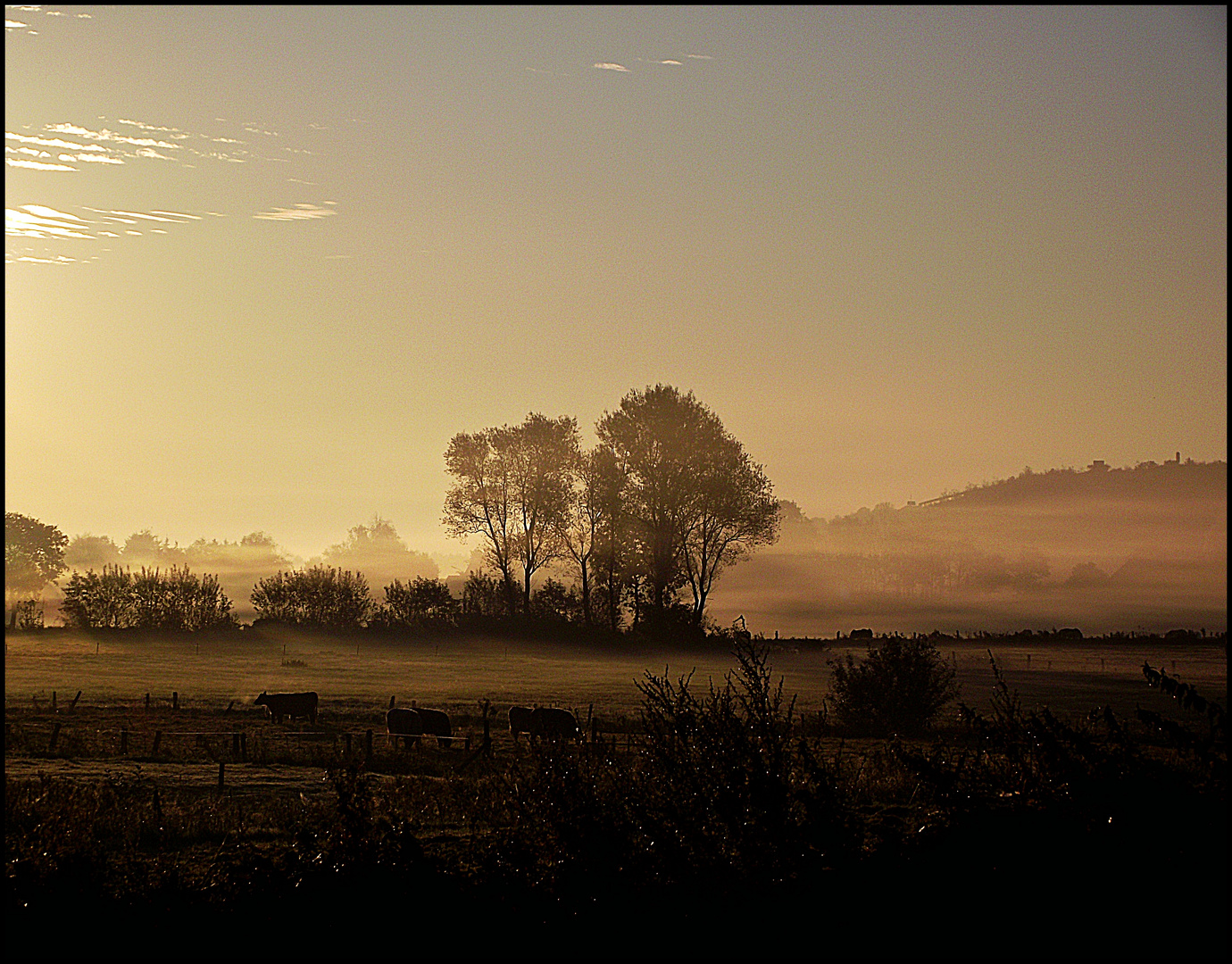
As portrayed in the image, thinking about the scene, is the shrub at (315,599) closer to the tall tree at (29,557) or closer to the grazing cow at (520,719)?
the tall tree at (29,557)

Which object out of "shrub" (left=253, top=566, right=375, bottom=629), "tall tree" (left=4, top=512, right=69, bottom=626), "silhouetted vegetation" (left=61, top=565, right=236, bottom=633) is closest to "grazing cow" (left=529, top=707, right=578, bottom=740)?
"shrub" (left=253, top=566, right=375, bottom=629)

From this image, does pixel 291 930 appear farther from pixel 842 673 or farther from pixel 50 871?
pixel 842 673

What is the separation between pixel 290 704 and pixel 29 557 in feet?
89.8

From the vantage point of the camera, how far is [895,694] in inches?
920

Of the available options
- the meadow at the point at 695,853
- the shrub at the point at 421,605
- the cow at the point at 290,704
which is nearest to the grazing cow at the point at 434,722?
the cow at the point at 290,704

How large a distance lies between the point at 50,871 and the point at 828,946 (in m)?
6.75

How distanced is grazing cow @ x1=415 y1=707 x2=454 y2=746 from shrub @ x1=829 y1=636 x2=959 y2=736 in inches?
392

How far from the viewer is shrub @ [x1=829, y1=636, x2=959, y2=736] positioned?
2322 centimetres

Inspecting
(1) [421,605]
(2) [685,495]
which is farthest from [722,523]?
(1) [421,605]

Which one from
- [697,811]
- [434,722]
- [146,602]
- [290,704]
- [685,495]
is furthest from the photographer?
[146,602]

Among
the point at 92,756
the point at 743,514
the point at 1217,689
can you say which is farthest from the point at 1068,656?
the point at 92,756

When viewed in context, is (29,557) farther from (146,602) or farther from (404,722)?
(404,722)

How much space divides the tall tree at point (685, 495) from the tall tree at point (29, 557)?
29221 mm

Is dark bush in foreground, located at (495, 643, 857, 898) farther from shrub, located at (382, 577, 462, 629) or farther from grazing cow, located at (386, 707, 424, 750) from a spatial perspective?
shrub, located at (382, 577, 462, 629)
